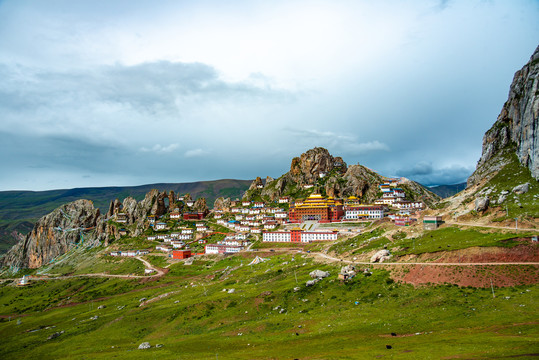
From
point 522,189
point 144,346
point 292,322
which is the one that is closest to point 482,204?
point 522,189

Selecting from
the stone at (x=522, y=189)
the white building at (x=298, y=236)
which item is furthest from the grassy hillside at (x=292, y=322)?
the stone at (x=522, y=189)

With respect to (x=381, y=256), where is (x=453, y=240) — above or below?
above

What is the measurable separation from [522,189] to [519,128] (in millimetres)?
43077

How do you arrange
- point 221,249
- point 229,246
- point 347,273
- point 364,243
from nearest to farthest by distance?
point 347,273 < point 364,243 < point 229,246 < point 221,249

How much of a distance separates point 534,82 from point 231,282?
463ft

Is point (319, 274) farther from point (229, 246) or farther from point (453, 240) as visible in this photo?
point (229, 246)

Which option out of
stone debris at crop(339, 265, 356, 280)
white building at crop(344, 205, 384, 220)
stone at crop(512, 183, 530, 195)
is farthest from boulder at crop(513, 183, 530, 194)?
white building at crop(344, 205, 384, 220)

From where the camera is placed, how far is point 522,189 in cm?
10675

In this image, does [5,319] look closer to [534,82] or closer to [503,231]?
[503,231]

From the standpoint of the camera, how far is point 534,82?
410 feet

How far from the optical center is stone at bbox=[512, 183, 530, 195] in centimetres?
10625

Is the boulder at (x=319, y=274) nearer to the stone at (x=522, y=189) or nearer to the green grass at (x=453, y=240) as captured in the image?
the green grass at (x=453, y=240)

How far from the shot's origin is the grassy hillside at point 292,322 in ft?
137

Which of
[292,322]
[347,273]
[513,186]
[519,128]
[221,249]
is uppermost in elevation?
[519,128]
